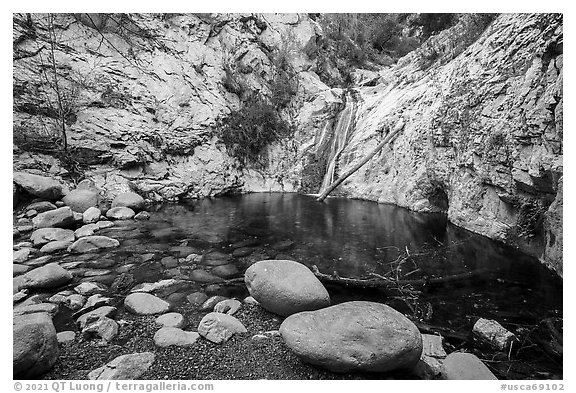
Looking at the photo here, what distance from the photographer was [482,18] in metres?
8.39

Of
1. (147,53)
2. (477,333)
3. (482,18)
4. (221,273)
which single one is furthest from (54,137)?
(482,18)

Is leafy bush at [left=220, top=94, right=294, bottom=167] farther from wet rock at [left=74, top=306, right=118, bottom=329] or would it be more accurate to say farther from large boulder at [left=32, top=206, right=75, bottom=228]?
wet rock at [left=74, top=306, right=118, bottom=329]

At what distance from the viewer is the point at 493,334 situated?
104 inches

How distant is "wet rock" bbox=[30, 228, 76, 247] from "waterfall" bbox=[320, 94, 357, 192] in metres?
9.13

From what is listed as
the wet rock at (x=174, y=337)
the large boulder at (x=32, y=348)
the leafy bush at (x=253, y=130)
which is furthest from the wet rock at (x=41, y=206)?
the leafy bush at (x=253, y=130)

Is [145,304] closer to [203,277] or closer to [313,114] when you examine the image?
[203,277]

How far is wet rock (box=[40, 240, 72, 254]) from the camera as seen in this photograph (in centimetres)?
458

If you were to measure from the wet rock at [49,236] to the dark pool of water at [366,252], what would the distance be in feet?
2.22

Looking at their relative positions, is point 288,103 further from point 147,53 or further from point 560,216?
point 560,216

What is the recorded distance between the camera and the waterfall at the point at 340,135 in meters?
12.6

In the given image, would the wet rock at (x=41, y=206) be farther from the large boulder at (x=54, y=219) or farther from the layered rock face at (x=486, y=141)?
the layered rock face at (x=486, y=141)

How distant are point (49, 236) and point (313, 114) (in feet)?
39.8

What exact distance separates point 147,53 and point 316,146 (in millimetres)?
8384

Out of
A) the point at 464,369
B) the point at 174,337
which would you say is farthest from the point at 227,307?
the point at 464,369
